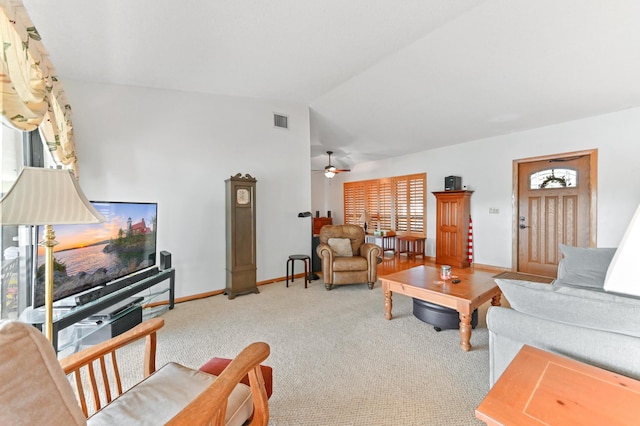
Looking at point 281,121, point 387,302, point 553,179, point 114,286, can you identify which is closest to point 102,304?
point 114,286

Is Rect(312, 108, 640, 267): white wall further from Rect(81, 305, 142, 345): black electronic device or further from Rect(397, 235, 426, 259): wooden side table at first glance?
Rect(81, 305, 142, 345): black electronic device

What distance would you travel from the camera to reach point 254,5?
210cm

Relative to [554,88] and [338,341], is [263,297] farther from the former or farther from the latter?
[554,88]

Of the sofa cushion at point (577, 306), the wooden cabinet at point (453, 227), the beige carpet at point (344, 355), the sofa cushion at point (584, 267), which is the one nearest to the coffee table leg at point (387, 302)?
the beige carpet at point (344, 355)

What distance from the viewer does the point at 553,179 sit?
4449 millimetres

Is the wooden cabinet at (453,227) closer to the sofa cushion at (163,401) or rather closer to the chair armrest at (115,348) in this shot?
the sofa cushion at (163,401)

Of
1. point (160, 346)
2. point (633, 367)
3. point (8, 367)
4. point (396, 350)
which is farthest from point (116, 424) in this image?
point (633, 367)

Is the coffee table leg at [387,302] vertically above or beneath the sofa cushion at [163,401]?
beneath

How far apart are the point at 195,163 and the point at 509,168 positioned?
5545 mm

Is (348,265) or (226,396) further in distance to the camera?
(348,265)

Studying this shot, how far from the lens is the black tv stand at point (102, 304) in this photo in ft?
5.65

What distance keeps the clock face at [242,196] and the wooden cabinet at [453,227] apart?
4118 mm

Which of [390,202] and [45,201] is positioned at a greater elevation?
[390,202]

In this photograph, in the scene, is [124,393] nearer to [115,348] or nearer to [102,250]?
[115,348]
